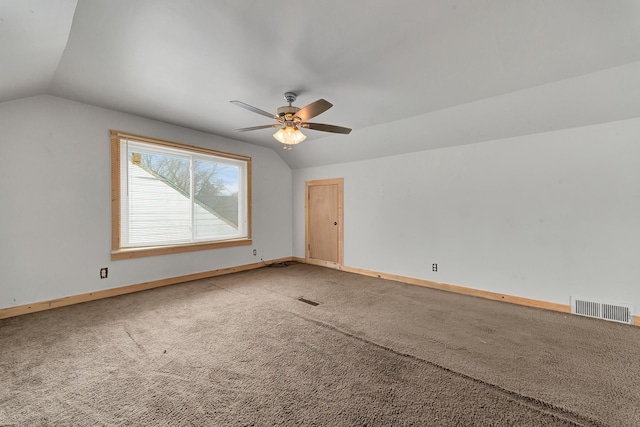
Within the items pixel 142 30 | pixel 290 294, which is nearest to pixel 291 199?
pixel 290 294

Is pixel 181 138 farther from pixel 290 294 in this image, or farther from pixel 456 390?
pixel 456 390

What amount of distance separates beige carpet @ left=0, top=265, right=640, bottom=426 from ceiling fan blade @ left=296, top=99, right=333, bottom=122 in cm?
216

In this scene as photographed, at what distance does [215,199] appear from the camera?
4.81 m

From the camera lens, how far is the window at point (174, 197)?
3.68 m

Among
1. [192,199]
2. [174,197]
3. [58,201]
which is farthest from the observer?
[192,199]

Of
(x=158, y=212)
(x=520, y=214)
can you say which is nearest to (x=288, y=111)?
(x=158, y=212)

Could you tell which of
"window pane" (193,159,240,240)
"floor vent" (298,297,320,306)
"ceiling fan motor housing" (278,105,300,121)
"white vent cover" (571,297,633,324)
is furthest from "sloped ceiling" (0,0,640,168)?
"floor vent" (298,297,320,306)

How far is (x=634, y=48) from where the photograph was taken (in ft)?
6.79

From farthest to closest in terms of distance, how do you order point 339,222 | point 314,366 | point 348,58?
point 339,222, point 348,58, point 314,366

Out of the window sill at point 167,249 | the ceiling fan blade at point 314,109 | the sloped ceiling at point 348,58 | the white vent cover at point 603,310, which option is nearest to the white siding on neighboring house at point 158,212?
the window sill at point 167,249

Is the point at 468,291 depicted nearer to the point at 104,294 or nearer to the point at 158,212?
the point at 158,212

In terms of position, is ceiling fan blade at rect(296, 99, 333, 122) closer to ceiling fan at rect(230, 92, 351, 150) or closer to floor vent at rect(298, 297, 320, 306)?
ceiling fan at rect(230, 92, 351, 150)

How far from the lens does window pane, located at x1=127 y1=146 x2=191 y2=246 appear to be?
150 inches

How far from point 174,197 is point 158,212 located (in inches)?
13.5
